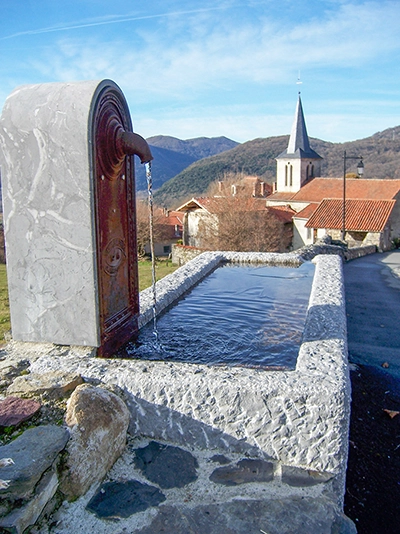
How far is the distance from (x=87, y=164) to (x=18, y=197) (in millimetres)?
570

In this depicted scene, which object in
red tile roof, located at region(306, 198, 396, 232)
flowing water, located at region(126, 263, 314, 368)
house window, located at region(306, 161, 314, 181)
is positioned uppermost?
house window, located at region(306, 161, 314, 181)

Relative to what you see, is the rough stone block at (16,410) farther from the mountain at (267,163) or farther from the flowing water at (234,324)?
the mountain at (267,163)

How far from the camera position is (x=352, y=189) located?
37844 millimetres

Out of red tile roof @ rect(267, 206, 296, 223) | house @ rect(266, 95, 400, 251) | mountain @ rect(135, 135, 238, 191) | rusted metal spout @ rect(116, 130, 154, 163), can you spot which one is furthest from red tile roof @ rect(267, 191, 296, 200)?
mountain @ rect(135, 135, 238, 191)

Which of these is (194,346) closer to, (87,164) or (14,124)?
(87,164)

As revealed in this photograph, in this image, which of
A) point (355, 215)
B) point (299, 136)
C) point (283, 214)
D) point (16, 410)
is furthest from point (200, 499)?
point (299, 136)

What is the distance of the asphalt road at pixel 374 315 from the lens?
5.17 meters

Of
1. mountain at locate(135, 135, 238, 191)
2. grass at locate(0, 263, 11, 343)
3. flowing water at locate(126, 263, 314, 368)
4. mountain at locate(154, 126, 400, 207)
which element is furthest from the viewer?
mountain at locate(135, 135, 238, 191)

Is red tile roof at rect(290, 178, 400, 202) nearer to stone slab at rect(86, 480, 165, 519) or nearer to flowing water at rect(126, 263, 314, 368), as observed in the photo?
flowing water at rect(126, 263, 314, 368)

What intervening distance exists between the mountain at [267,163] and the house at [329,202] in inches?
551

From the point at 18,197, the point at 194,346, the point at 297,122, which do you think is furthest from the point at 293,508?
the point at 297,122

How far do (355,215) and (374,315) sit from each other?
1767cm

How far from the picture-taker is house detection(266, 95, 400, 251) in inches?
882

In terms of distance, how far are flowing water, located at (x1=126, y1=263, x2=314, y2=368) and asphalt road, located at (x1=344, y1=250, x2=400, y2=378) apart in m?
0.76
